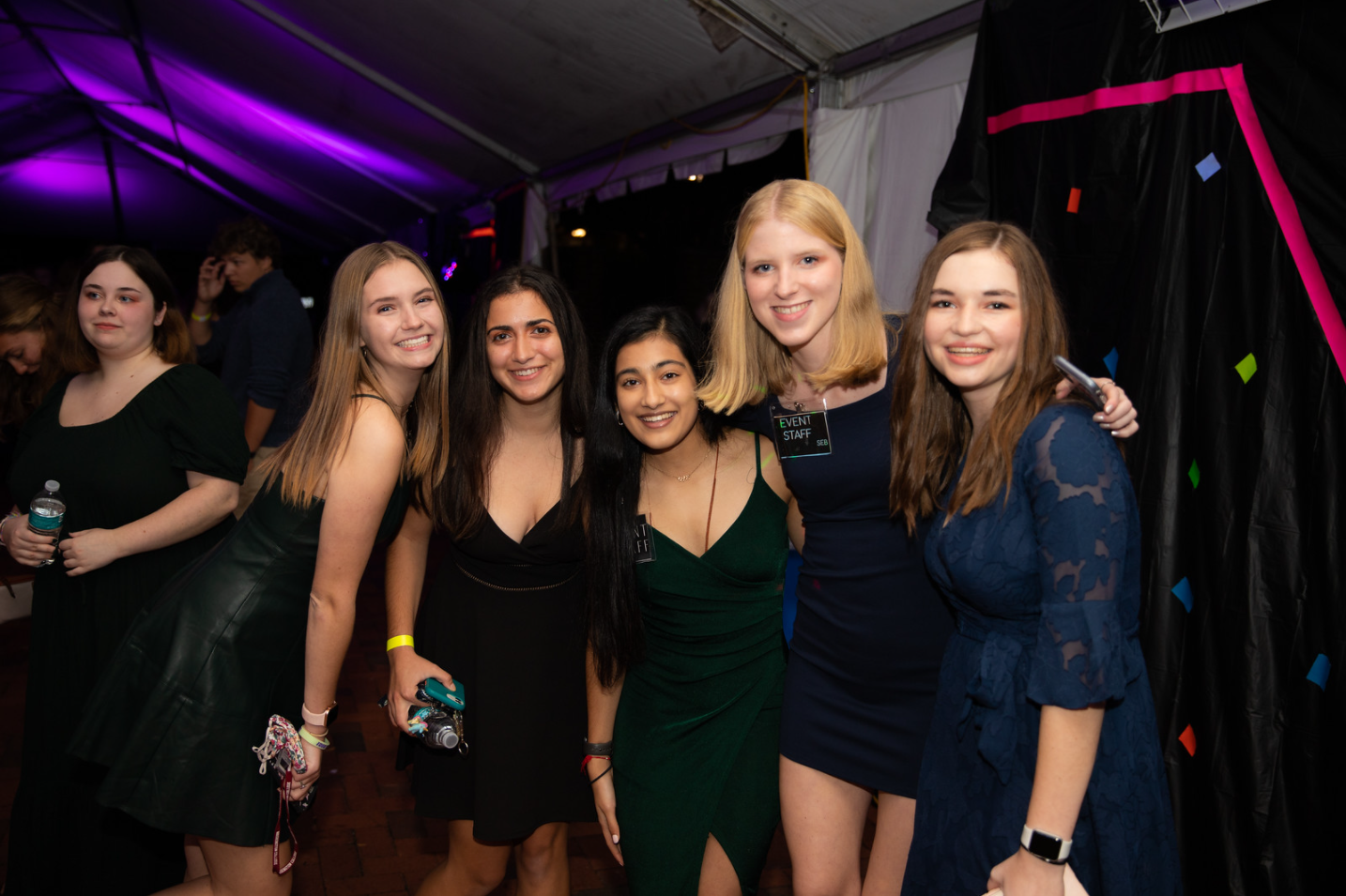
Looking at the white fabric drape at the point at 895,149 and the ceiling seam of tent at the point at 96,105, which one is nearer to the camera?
the white fabric drape at the point at 895,149

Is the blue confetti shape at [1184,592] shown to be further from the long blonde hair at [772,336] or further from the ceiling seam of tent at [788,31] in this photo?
the ceiling seam of tent at [788,31]

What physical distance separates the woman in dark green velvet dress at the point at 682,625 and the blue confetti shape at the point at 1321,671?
125 cm

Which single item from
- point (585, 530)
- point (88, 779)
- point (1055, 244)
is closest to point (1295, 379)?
point (1055, 244)

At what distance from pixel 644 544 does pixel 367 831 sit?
185 cm

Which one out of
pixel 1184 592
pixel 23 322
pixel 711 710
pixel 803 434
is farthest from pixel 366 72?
pixel 1184 592

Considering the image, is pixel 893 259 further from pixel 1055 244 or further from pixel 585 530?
pixel 585 530

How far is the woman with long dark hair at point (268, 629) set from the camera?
183 centimetres

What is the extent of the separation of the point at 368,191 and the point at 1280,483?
8801 mm

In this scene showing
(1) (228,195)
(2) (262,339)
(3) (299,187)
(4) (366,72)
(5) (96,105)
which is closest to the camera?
(2) (262,339)

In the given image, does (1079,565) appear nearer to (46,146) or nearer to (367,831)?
(367,831)

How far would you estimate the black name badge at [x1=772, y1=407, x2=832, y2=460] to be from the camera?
75.2 inches

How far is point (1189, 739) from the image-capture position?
7.86ft

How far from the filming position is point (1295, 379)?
2.13 m

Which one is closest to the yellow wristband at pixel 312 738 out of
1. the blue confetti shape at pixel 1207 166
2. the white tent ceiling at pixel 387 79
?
the blue confetti shape at pixel 1207 166
